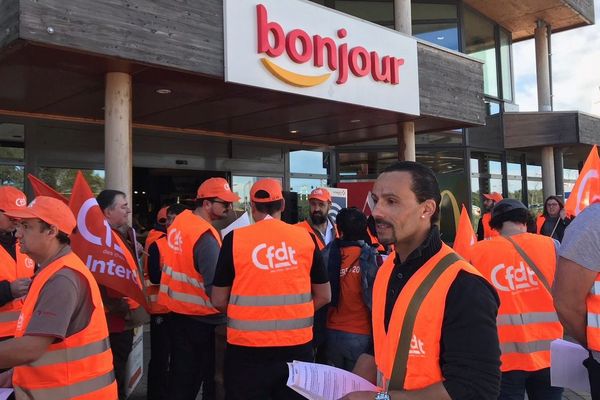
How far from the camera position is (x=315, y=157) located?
42.7ft

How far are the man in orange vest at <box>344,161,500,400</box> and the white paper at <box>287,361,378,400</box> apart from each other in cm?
9

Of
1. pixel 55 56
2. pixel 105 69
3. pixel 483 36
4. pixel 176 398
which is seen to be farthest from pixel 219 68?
pixel 483 36

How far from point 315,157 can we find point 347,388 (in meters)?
11.2

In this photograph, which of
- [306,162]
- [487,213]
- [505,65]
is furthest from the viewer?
[505,65]

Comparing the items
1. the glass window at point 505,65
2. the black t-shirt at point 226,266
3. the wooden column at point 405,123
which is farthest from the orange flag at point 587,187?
the glass window at point 505,65

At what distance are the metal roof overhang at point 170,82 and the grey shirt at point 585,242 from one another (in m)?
4.73

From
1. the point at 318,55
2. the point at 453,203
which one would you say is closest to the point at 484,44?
Result: the point at 453,203

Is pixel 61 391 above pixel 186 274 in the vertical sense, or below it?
below

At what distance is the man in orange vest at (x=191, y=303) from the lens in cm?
404

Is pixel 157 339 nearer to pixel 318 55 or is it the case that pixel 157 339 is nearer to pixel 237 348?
pixel 237 348

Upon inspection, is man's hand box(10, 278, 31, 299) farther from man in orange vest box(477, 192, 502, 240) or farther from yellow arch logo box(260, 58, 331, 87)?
man in orange vest box(477, 192, 502, 240)

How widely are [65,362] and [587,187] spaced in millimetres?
3584

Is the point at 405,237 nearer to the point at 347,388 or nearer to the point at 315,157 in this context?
the point at 347,388

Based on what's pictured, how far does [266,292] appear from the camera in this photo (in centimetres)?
344
